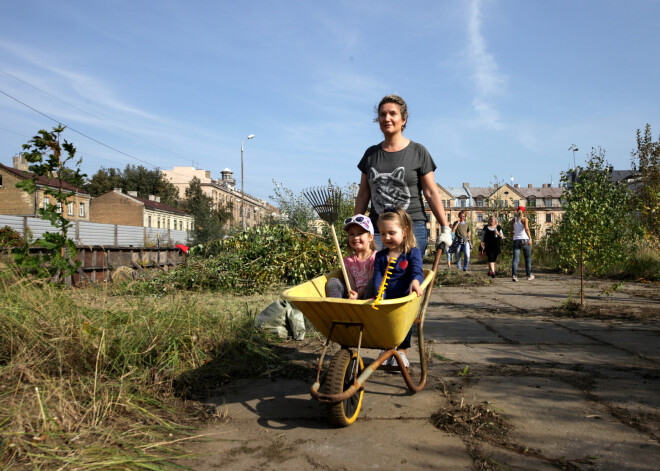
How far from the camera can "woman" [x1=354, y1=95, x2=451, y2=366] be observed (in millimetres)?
3369

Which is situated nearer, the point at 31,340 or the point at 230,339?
the point at 31,340

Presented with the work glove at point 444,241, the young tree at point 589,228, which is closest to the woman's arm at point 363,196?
the work glove at point 444,241

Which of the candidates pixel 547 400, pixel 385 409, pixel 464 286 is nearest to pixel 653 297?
pixel 464 286

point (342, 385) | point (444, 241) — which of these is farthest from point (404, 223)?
point (342, 385)

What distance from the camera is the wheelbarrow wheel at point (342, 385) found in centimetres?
210

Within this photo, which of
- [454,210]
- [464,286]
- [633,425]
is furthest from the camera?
[454,210]

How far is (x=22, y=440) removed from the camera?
5.90 ft

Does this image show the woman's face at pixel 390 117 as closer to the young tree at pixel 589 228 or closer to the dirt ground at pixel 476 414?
the dirt ground at pixel 476 414

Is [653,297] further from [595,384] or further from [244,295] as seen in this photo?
[244,295]

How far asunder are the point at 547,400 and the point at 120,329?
266cm

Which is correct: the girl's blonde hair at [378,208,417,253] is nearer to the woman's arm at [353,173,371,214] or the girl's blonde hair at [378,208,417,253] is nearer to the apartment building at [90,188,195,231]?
the woman's arm at [353,173,371,214]

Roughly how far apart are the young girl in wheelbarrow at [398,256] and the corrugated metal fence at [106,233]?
17460 millimetres

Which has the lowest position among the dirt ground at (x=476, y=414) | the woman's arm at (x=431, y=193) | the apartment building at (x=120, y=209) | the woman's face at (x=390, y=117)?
the dirt ground at (x=476, y=414)

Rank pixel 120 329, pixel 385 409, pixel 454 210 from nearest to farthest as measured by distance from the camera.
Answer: pixel 385 409, pixel 120 329, pixel 454 210
